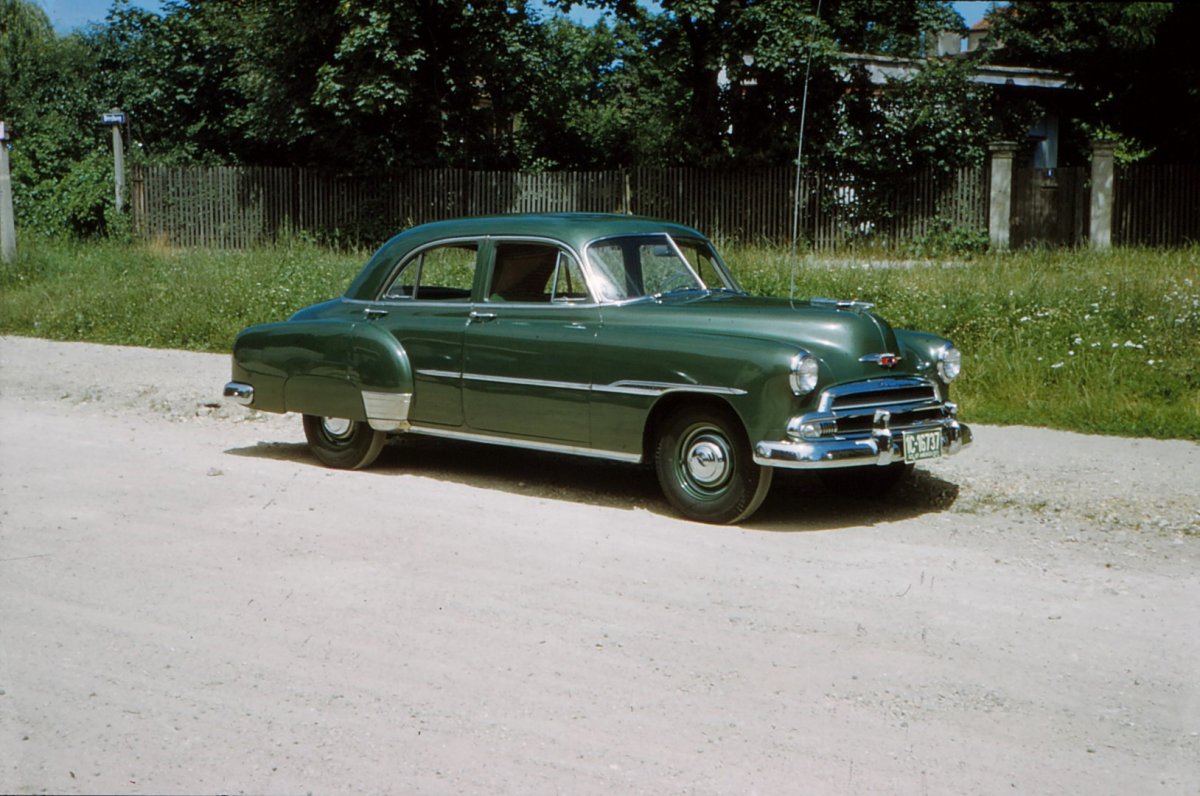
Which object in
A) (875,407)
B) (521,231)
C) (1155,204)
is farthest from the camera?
(1155,204)

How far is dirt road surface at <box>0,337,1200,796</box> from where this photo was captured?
405 cm

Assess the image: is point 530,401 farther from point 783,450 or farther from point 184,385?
point 184,385

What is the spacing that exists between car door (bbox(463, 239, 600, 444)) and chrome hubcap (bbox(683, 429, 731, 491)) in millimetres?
687

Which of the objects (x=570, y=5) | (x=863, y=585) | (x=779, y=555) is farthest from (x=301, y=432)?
(x=570, y=5)

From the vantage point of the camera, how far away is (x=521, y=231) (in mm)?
8367

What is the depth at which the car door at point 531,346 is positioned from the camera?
7.86 meters

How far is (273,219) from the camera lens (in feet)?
91.8

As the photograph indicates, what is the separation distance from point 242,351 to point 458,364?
1812 mm

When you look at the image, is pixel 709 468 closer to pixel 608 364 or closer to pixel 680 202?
pixel 608 364

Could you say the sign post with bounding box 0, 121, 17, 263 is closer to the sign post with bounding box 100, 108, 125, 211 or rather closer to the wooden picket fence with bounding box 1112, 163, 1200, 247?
the sign post with bounding box 100, 108, 125, 211

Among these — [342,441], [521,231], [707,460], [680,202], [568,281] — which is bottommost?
[342,441]

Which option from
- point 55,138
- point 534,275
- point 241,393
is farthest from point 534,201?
point 534,275

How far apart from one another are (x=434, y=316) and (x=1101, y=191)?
16309 millimetres

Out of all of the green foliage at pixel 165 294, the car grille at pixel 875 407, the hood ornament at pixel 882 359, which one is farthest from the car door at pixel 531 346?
the green foliage at pixel 165 294
